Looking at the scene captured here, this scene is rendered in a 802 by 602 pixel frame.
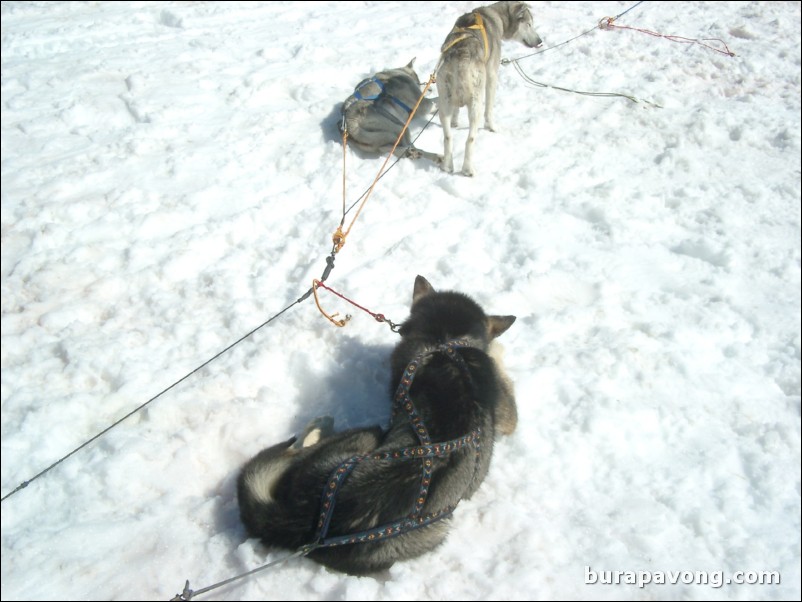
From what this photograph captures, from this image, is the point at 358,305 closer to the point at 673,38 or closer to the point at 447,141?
the point at 447,141

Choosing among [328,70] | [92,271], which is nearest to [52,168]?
[92,271]

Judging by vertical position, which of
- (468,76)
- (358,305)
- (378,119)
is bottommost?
(358,305)

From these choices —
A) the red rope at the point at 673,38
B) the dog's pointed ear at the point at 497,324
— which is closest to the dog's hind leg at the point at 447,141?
the dog's pointed ear at the point at 497,324

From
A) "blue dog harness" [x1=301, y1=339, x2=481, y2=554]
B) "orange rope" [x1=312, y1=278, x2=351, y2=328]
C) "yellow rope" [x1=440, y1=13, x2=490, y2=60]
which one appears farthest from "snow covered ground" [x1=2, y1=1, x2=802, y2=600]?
"yellow rope" [x1=440, y1=13, x2=490, y2=60]

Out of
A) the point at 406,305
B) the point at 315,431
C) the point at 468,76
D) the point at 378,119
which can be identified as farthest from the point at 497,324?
the point at 378,119

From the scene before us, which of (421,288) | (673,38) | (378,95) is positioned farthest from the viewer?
(673,38)

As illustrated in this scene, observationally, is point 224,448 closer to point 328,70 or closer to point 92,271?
point 92,271

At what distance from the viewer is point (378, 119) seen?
5.89 metres

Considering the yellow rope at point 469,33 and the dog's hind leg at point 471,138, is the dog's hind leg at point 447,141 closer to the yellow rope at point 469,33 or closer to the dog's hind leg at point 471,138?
the dog's hind leg at point 471,138

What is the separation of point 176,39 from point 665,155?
7.98m

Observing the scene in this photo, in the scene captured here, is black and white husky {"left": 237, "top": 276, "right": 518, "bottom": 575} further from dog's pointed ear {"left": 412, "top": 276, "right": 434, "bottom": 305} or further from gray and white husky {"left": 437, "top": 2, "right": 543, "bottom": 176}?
gray and white husky {"left": 437, "top": 2, "right": 543, "bottom": 176}

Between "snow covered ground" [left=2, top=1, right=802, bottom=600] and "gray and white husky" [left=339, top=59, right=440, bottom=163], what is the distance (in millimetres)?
270

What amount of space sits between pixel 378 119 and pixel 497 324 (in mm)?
3486

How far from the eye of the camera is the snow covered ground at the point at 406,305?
8.82 ft
